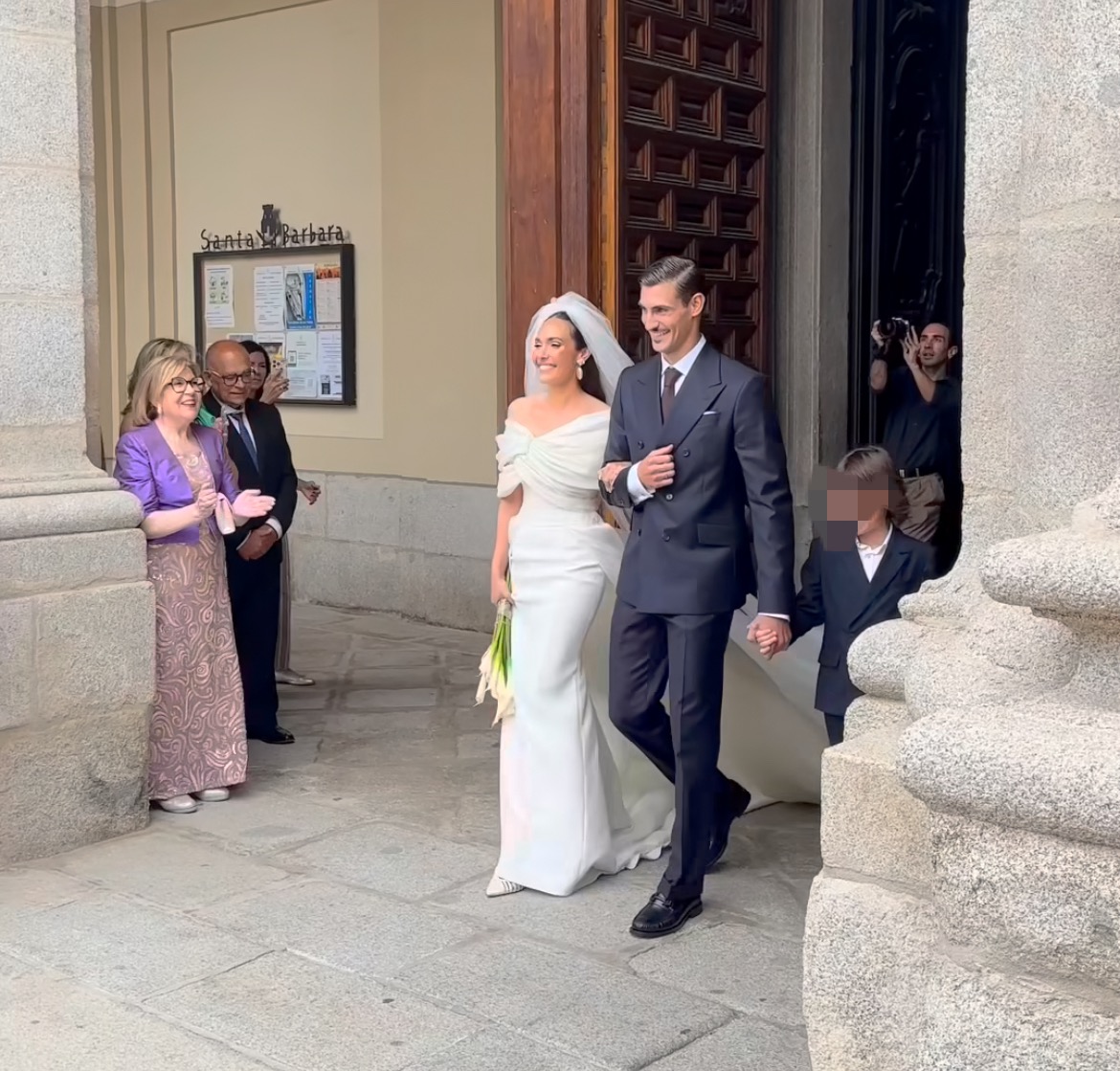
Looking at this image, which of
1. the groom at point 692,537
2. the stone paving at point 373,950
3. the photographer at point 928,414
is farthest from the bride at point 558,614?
the photographer at point 928,414

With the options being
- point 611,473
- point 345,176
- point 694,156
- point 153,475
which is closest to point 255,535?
point 153,475

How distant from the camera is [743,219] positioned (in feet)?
21.7

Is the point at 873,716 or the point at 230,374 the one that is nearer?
the point at 873,716

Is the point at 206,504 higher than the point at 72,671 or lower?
higher

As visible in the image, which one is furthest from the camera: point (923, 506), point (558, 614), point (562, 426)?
point (923, 506)

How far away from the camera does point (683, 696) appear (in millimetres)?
4391

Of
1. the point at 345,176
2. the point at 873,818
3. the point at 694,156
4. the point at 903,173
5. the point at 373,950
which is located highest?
the point at 345,176

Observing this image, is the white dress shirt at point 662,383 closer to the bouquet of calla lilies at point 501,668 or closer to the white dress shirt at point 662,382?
the white dress shirt at point 662,382

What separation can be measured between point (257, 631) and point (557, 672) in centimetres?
231

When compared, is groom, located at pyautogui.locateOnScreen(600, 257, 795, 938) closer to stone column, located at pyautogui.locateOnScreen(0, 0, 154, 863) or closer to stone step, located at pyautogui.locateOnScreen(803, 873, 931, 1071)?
stone step, located at pyautogui.locateOnScreen(803, 873, 931, 1071)

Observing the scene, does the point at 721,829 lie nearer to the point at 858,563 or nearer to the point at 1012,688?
the point at 858,563

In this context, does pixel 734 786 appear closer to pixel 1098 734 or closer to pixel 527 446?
pixel 527 446

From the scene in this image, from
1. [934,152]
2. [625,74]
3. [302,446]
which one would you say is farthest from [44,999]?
[302,446]

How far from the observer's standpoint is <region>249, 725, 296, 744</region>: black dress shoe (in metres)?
6.60
